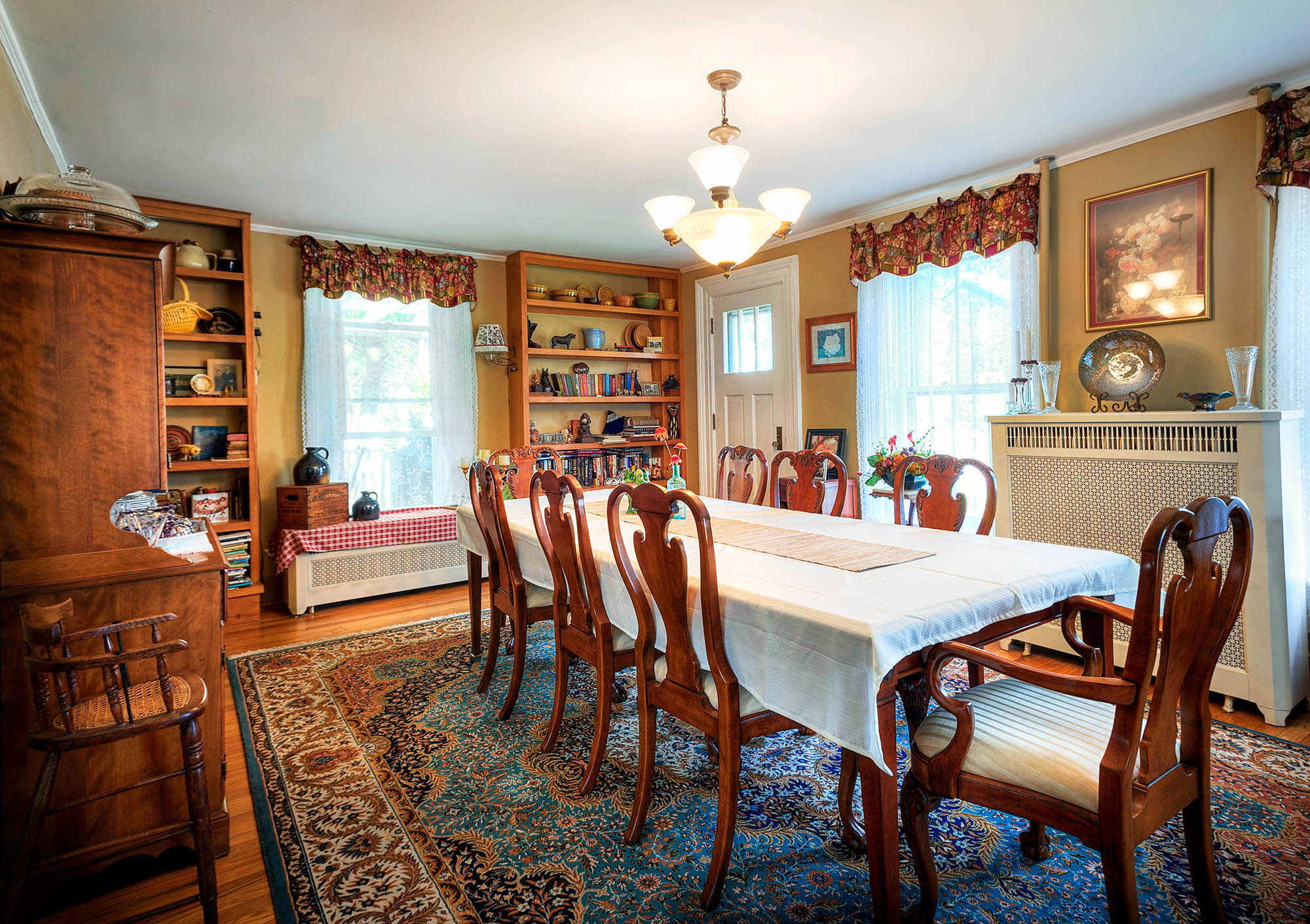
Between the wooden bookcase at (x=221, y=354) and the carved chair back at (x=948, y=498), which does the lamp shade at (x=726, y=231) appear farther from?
the wooden bookcase at (x=221, y=354)

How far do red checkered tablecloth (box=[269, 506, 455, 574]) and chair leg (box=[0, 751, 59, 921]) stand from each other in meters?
2.96

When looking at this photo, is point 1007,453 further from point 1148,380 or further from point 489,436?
point 489,436

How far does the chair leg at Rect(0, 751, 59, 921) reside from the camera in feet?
4.58

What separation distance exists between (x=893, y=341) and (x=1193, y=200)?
64.8 inches

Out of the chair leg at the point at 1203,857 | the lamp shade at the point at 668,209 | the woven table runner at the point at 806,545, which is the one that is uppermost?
the lamp shade at the point at 668,209

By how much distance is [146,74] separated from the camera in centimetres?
254

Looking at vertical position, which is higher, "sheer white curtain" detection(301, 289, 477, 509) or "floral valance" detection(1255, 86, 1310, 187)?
"floral valance" detection(1255, 86, 1310, 187)

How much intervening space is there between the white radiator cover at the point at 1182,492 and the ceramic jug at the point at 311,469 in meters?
4.02

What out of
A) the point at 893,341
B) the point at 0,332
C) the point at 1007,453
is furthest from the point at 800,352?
the point at 0,332

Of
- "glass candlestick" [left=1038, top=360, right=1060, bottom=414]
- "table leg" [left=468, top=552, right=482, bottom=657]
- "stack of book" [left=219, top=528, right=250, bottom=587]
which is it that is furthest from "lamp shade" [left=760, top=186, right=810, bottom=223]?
"stack of book" [left=219, top=528, right=250, bottom=587]

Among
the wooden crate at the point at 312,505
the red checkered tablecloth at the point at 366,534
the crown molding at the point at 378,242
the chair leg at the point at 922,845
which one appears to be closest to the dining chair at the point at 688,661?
the chair leg at the point at 922,845

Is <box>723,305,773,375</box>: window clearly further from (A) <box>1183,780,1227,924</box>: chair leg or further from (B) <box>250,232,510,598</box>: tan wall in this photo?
(A) <box>1183,780,1227,924</box>: chair leg

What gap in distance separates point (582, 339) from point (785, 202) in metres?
3.53

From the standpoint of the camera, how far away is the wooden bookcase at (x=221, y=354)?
13.6 feet
